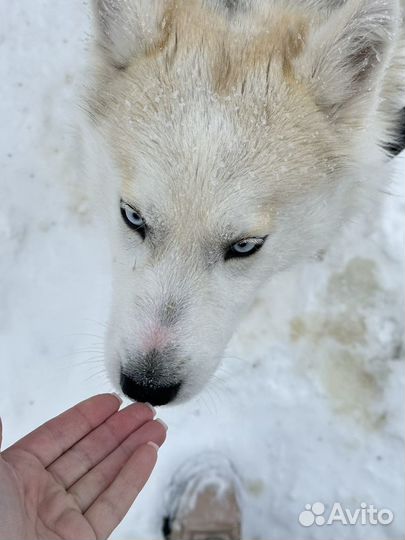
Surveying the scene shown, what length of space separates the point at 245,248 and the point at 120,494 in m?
1.17

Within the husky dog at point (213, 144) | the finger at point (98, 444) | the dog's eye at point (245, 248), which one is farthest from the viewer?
the finger at point (98, 444)

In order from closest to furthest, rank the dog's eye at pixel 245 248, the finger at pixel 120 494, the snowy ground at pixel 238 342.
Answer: the dog's eye at pixel 245 248, the finger at pixel 120 494, the snowy ground at pixel 238 342

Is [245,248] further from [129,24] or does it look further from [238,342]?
[238,342]

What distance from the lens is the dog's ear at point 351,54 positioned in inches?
70.1

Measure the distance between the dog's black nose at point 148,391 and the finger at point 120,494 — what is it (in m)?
0.40

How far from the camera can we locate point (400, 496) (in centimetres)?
319

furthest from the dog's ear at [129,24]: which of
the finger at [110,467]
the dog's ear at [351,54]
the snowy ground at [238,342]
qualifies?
the finger at [110,467]

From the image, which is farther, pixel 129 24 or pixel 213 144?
pixel 129 24

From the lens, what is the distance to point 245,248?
210cm

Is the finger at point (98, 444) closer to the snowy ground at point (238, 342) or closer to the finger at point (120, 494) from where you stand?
the finger at point (120, 494)

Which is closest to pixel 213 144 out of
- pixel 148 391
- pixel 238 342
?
pixel 148 391

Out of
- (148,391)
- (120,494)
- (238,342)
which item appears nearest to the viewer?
(148,391)

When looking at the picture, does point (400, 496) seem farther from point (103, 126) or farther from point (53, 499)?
point (103, 126)

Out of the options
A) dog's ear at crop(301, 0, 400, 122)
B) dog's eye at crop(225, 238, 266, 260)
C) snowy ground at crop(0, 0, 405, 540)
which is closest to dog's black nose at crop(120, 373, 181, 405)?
dog's eye at crop(225, 238, 266, 260)
